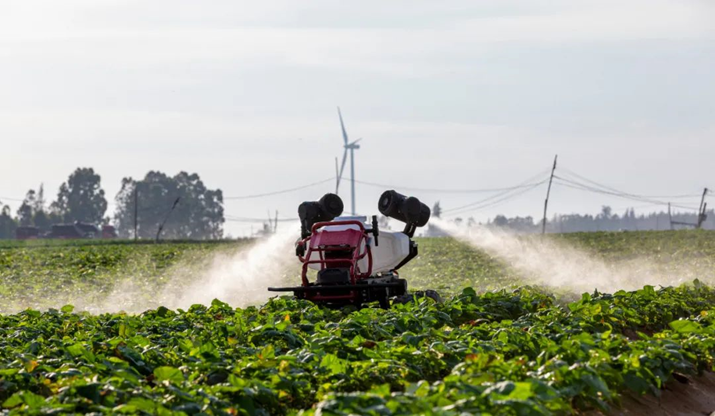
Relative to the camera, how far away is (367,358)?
11562mm

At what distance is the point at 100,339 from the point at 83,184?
7467 inches

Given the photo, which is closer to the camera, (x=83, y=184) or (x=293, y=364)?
(x=293, y=364)

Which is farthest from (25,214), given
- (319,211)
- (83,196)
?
(319,211)

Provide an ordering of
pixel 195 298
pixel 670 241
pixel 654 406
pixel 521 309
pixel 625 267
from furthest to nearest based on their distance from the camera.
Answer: pixel 670 241
pixel 625 267
pixel 195 298
pixel 521 309
pixel 654 406

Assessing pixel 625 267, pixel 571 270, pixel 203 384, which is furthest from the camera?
pixel 625 267

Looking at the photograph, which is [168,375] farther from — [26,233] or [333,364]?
[26,233]

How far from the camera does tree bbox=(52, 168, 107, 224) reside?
7682 inches

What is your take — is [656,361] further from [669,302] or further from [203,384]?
[669,302]

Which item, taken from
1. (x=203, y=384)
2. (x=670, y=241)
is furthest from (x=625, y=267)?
(x=203, y=384)

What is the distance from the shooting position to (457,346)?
473 inches

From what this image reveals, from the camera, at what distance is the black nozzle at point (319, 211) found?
834 inches

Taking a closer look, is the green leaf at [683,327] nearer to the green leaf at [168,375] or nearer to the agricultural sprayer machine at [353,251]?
the green leaf at [168,375]

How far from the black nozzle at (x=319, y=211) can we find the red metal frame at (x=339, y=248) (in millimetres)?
1048

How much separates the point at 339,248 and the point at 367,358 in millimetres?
8034
